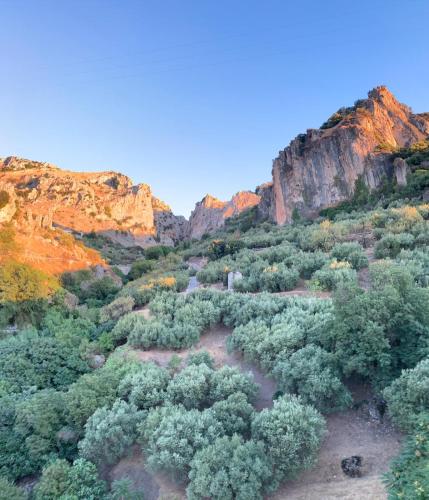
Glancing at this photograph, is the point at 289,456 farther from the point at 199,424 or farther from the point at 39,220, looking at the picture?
the point at 39,220

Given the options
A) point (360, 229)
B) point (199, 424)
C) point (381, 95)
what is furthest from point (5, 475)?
point (381, 95)

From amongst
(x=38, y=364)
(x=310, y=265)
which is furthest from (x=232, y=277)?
(x=38, y=364)

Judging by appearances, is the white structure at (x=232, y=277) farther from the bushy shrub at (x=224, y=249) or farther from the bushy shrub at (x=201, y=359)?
the bushy shrub at (x=224, y=249)

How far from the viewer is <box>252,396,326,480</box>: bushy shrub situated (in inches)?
231

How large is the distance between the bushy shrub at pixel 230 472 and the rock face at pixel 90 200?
5484cm

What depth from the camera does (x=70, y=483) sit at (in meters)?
6.43

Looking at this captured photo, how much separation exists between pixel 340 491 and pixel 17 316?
49.4ft

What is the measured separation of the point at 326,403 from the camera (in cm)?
720

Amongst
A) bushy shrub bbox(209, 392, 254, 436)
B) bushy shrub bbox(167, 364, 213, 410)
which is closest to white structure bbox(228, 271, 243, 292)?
bushy shrub bbox(167, 364, 213, 410)

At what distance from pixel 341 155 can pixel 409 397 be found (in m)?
36.0

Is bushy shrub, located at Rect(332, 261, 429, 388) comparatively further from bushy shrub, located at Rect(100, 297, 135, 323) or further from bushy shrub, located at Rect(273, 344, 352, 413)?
bushy shrub, located at Rect(100, 297, 135, 323)

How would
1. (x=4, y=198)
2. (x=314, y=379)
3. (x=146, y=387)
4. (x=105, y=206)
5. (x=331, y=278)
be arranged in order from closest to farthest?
(x=314, y=379) < (x=146, y=387) < (x=331, y=278) < (x=4, y=198) < (x=105, y=206)

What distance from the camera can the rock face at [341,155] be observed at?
1464 inches

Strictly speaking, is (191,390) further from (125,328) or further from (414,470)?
(125,328)
